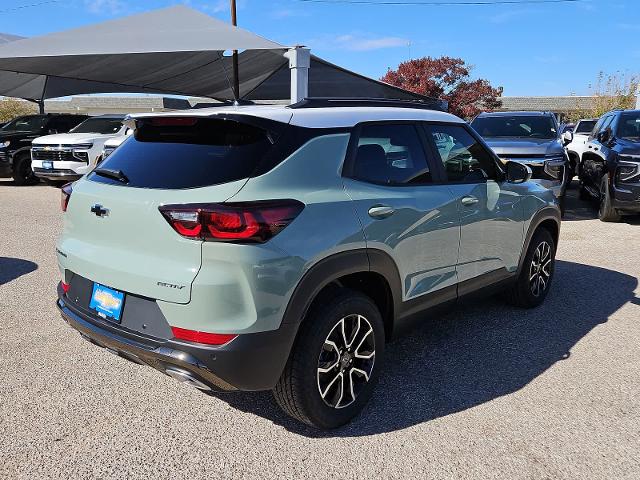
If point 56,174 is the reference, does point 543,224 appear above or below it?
above

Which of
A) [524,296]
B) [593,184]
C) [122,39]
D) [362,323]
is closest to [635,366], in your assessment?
[524,296]

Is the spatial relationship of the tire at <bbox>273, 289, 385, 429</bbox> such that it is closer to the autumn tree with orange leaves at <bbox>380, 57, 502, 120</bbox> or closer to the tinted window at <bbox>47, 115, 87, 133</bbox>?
the tinted window at <bbox>47, 115, 87, 133</bbox>

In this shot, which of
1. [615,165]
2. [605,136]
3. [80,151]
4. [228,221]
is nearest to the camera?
[228,221]

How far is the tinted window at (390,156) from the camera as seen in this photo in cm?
310

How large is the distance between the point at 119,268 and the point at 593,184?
373 inches

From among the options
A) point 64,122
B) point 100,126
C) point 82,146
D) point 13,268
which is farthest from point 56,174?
point 13,268

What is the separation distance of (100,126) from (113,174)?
11775 millimetres

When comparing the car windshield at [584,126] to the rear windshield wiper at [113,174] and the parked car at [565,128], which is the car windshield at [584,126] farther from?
the rear windshield wiper at [113,174]

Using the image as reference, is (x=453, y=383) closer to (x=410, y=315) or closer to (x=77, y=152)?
(x=410, y=315)

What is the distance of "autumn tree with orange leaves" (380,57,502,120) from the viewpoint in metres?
30.6

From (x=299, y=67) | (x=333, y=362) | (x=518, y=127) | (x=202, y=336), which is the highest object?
(x=299, y=67)

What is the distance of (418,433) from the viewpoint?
2.97 metres

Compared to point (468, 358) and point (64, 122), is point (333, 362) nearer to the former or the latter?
point (468, 358)

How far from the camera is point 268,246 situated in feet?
8.11
